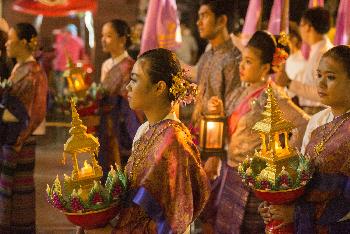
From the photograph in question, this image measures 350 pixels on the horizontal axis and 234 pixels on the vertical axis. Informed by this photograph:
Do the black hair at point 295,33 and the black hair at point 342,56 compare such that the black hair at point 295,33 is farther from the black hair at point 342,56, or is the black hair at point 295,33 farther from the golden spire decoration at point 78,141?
the golden spire decoration at point 78,141

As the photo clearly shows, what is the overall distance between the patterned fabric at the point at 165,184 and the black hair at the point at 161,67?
172 mm

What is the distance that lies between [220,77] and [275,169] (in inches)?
81.5

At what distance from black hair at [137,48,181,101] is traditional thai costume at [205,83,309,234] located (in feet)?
4.10

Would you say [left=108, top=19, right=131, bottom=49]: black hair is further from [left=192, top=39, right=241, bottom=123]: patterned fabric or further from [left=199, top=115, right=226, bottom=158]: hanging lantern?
[left=199, top=115, right=226, bottom=158]: hanging lantern

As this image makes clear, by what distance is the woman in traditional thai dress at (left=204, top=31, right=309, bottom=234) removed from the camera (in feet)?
12.0

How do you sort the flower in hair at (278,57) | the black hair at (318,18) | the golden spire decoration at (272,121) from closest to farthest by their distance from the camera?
the golden spire decoration at (272,121)
the flower in hair at (278,57)
the black hair at (318,18)

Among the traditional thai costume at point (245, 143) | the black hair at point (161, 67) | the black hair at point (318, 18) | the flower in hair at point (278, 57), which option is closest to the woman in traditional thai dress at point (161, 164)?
the black hair at point (161, 67)

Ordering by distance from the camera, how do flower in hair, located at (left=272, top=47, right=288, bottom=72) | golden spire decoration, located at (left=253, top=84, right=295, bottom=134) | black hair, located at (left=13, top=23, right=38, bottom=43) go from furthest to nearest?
black hair, located at (left=13, top=23, right=38, bottom=43) → flower in hair, located at (left=272, top=47, right=288, bottom=72) → golden spire decoration, located at (left=253, top=84, right=295, bottom=134)

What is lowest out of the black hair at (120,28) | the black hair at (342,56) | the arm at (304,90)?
the arm at (304,90)

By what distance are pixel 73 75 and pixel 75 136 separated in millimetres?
2619

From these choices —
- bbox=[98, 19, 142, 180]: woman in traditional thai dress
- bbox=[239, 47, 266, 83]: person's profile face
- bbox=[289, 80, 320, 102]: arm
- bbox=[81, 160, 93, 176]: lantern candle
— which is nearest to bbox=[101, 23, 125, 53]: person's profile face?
bbox=[98, 19, 142, 180]: woman in traditional thai dress

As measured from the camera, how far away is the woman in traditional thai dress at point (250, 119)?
12.0 ft

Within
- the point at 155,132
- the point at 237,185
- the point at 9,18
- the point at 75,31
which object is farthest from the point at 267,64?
the point at 75,31

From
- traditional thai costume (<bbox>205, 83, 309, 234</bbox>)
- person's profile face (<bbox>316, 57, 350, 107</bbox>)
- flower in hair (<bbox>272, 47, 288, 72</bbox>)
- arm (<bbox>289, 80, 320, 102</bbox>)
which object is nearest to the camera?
person's profile face (<bbox>316, 57, 350, 107</bbox>)
